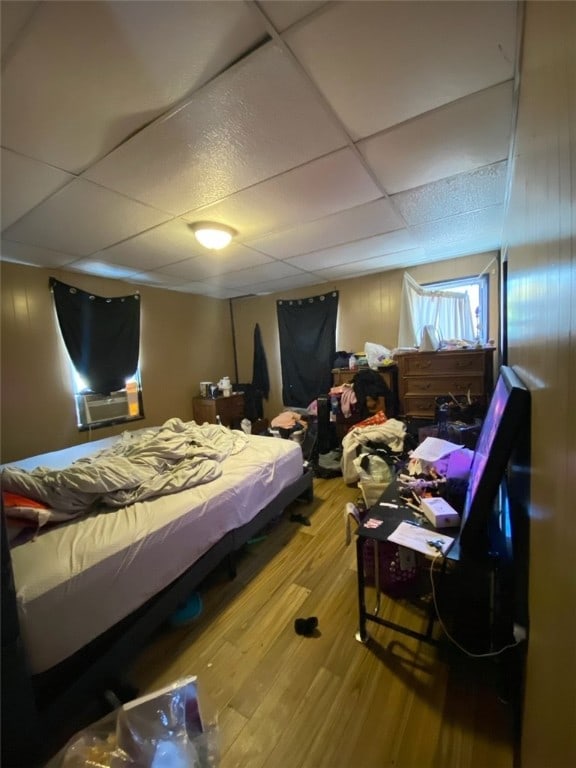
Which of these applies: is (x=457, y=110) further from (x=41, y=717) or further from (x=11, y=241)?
(x=11, y=241)

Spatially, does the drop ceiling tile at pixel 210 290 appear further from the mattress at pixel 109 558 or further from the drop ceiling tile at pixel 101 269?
the mattress at pixel 109 558

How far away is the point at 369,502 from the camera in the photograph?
247cm

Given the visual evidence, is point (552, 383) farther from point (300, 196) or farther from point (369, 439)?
point (369, 439)

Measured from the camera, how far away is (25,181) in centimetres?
162

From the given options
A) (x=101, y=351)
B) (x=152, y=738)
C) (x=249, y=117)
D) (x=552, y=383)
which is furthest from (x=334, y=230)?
(x=152, y=738)

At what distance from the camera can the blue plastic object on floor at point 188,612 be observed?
1.64 m

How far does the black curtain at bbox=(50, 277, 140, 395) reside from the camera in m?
3.15

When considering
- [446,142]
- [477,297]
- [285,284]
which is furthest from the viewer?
[285,284]

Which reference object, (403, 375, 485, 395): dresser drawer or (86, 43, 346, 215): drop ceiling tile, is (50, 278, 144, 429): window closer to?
(86, 43, 346, 215): drop ceiling tile

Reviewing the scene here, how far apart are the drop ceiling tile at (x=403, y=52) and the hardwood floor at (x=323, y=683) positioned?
7.94ft

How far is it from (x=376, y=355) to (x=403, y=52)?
2749 mm

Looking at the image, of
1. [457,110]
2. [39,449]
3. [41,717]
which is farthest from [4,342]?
[457,110]

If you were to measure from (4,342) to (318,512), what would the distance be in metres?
3.20

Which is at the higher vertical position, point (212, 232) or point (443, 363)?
point (212, 232)
